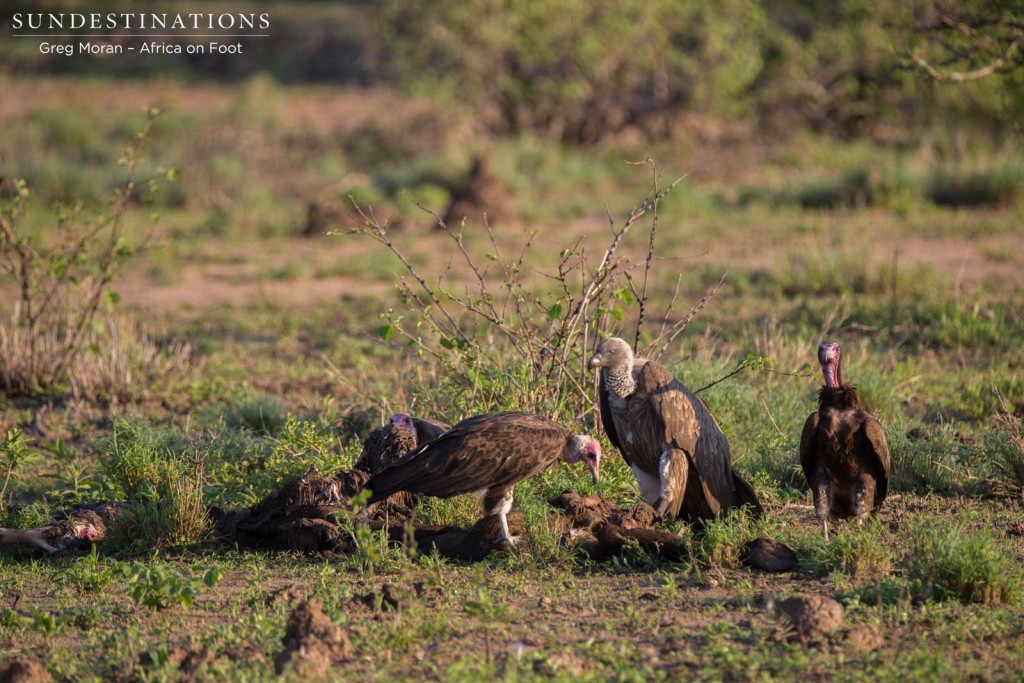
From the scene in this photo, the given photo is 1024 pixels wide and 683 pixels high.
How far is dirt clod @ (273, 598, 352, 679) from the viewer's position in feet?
13.4

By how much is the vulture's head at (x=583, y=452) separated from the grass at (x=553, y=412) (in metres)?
0.33

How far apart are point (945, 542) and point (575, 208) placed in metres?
9.96

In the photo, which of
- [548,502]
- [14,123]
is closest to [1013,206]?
[548,502]

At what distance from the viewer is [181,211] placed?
14.9 m

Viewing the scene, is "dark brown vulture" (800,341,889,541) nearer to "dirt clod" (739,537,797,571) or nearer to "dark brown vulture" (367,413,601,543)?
"dirt clod" (739,537,797,571)

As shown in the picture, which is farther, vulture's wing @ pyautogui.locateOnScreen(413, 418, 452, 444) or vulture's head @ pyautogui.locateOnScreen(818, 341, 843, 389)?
vulture's wing @ pyautogui.locateOnScreen(413, 418, 452, 444)

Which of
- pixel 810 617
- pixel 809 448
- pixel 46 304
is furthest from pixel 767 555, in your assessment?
pixel 46 304

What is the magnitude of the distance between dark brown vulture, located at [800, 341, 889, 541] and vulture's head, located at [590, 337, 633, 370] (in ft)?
2.75

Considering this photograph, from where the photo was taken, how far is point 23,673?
4.12m

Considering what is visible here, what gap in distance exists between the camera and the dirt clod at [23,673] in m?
4.11

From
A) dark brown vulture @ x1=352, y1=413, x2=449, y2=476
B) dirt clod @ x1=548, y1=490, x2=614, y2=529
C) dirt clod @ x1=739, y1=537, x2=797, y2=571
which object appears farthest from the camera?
dark brown vulture @ x1=352, y1=413, x2=449, y2=476

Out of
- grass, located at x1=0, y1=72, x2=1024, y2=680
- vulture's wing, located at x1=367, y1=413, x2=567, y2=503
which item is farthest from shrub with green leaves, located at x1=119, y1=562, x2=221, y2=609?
vulture's wing, located at x1=367, y1=413, x2=567, y2=503

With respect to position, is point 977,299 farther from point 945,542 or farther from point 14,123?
point 14,123

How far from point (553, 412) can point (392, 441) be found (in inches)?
36.1
